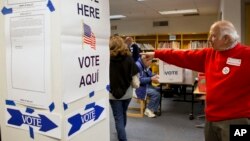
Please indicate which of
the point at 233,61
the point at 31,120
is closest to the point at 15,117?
the point at 31,120

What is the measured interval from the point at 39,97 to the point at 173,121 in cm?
362

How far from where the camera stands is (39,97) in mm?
1344

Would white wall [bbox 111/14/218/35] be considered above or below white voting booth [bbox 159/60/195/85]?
above

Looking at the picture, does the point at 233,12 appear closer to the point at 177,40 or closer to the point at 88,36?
the point at 88,36

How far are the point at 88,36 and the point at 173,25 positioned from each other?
8.80 m

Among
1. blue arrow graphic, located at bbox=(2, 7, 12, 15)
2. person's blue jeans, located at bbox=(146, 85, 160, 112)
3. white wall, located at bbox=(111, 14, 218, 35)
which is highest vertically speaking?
white wall, located at bbox=(111, 14, 218, 35)

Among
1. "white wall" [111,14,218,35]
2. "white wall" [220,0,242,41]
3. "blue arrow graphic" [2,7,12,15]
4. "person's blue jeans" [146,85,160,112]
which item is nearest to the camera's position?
"blue arrow graphic" [2,7,12,15]

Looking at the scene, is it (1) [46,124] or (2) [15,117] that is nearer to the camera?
(1) [46,124]

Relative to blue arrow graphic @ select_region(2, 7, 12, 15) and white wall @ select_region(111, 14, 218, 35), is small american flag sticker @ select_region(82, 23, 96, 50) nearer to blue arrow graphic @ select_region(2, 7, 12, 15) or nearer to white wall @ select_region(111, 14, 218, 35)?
blue arrow graphic @ select_region(2, 7, 12, 15)

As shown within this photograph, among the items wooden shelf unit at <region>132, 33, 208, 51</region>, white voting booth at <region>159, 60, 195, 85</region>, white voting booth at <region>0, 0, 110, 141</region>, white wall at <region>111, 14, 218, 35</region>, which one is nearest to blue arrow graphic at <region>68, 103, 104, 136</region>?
white voting booth at <region>0, 0, 110, 141</region>

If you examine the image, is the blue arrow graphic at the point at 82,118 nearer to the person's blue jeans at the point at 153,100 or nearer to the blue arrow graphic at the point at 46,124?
the blue arrow graphic at the point at 46,124

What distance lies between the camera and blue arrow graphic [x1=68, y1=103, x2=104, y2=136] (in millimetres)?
1362

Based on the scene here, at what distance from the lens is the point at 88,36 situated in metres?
1.47

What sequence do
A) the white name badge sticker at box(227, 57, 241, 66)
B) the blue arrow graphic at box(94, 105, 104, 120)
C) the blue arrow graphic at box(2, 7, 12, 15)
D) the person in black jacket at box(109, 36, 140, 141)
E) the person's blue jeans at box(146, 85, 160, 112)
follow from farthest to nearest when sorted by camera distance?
the person's blue jeans at box(146, 85, 160, 112) < the person in black jacket at box(109, 36, 140, 141) < the white name badge sticker at box(227, 57, 241, 66) < the blue arrow graphic at box(94, 105, 104, 120) < the blue arrow graphic at box(2, 7, 12, 15)
